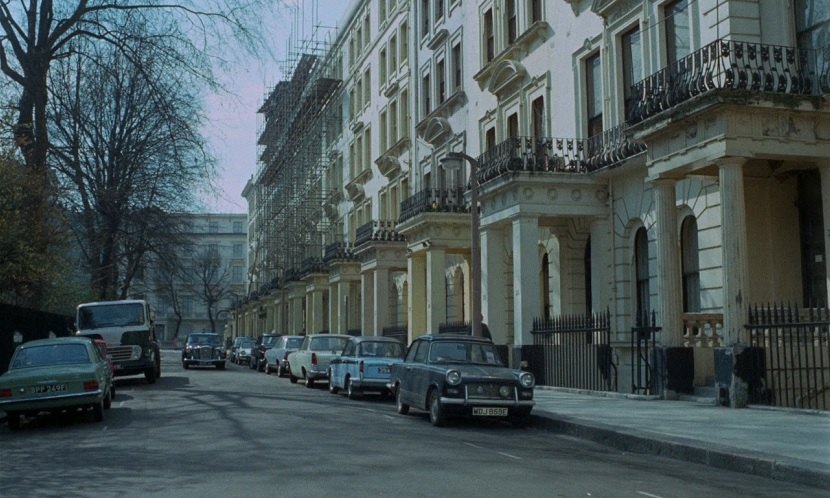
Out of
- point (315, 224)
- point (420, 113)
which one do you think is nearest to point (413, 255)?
point (420, 113)

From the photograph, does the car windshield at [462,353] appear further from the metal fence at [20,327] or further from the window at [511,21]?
the metal fence at [20,327]

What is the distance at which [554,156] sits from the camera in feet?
75.3

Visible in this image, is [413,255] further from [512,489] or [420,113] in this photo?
[512,489]

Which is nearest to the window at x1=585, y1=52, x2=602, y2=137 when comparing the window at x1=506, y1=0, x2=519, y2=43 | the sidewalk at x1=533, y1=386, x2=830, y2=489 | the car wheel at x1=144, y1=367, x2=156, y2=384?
the window at x1=506, y1=0, x2=519, y2=43

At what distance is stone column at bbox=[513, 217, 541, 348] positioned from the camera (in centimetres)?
2256

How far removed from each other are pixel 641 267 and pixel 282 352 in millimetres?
17116

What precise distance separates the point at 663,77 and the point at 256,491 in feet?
39.8

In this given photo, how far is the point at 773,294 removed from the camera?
17594 mm

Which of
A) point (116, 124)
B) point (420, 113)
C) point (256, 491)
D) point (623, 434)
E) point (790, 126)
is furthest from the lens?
point (116, 124)

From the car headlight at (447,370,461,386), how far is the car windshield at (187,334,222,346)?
28.1 m

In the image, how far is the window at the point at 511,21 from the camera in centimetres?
2831

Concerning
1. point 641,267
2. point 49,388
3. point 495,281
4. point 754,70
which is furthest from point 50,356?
point 754,70

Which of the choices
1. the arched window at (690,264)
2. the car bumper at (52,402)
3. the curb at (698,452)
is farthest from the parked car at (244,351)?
the curb at (698,452)

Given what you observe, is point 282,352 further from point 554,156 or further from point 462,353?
point 462,353
